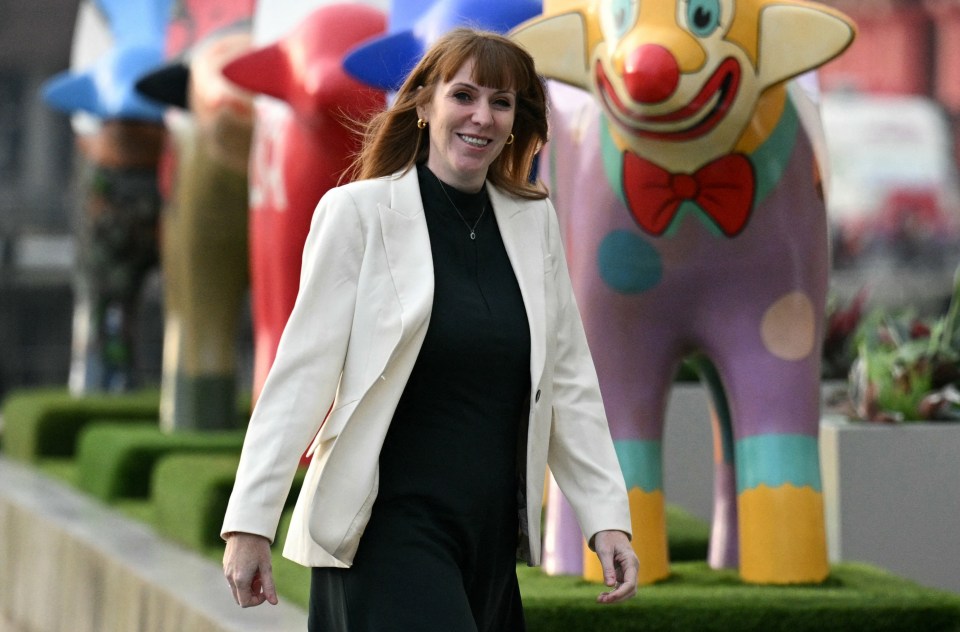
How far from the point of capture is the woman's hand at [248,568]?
2428 millimetres

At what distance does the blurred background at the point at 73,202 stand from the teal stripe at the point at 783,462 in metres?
14.7

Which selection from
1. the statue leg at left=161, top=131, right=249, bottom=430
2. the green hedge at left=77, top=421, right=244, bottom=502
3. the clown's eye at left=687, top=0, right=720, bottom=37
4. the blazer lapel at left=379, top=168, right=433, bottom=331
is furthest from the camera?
the statue leg at left=161, top=131, right=249, bottom=430

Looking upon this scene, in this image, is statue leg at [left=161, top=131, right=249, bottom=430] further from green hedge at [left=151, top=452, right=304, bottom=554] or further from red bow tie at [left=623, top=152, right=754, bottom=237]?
red bow tie at [left=623, top=152, right=754, bottom=237]

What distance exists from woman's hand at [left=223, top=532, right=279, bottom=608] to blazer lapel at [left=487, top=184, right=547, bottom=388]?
49cm

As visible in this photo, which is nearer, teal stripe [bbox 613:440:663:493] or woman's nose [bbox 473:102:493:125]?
woman's nose [bbox 473:102:493:125]

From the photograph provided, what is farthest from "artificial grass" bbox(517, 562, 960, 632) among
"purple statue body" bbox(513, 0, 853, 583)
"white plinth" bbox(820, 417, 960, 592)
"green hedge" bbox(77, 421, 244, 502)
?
"green hedge" bbox(77, 421, 244, 502)

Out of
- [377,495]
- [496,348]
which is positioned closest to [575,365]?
[496,348]

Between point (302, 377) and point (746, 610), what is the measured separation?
1731mm

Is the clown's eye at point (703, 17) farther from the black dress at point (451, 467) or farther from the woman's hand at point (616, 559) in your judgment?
the woman's hand at point (616, 559)

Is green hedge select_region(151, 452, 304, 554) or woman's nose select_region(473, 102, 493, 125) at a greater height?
woman's nose select_region(473, 102, 493, 125)

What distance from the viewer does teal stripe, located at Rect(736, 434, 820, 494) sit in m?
4.09

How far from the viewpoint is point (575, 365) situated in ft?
9.00

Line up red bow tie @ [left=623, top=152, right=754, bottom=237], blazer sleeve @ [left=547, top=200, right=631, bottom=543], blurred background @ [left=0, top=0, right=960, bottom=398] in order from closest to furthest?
blazer sleeve @ [left=547, top=200, right=631, bottom=543] < red bow tie @ [left=623, top=152, right=754, bottom=237] < blurred background @ [left=0, top=0, right=960, bottom=398]

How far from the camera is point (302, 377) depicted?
251cm
